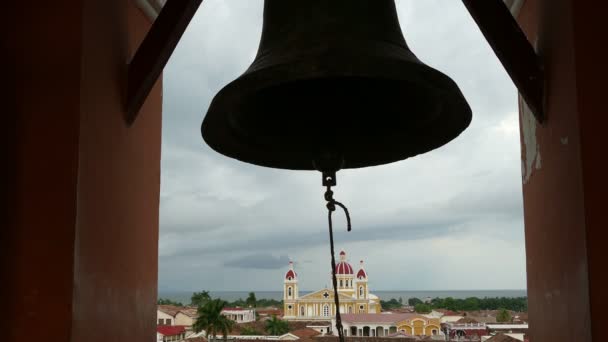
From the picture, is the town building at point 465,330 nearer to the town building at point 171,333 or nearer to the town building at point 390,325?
the town building at point 390,325

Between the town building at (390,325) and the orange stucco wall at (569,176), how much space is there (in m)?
26.4

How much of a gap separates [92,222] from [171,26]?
0.64 metres

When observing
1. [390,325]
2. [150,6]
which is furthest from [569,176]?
[390,325]

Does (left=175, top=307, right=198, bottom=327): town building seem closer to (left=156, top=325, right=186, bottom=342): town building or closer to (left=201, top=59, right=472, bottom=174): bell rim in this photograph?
(left=156, top=325, right=186, bottom=342): town building

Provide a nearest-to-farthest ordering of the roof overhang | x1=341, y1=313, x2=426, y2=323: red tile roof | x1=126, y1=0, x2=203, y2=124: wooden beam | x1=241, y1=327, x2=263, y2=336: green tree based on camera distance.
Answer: x1=126, y1=0, x2=203, y2=124: wooden beam
the roof overhang
x1=341, y1=313, x2=426, y2=323: red tile roof
x1=241, y1=327, x2=263, y2=336: green tree

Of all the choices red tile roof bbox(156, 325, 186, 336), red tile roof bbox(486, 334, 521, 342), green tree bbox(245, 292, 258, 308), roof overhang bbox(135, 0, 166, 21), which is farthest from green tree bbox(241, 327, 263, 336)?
roof overhang bbox(135, 0, 166, 21)

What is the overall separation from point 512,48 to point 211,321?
2836cm

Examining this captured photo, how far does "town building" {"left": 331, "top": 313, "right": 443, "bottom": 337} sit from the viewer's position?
2853 centimetres

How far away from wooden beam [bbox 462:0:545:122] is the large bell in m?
0.20

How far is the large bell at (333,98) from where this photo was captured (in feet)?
5.09

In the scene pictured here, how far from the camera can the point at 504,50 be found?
189cm

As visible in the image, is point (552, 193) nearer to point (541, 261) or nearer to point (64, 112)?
point (541, 261)

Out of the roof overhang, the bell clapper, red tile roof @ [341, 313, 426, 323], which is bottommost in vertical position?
red tile roof @ [341, 313, 426, 323]

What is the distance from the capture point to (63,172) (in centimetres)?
173
